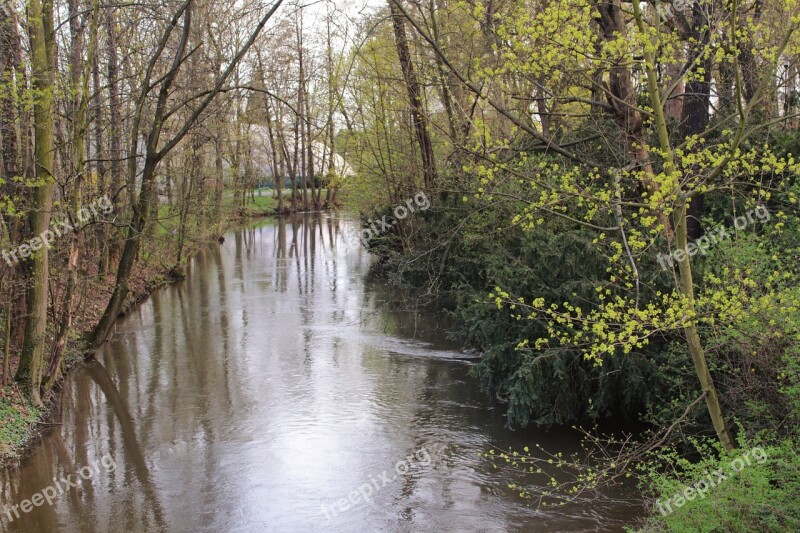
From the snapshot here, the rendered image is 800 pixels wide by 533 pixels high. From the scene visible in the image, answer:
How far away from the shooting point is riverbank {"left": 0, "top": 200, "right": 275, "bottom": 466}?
8438 millimetres

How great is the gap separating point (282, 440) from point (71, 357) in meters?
4.70

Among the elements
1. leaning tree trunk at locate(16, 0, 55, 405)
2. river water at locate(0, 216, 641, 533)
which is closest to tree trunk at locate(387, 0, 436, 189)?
river water at locate(0, 216, 641, 533)

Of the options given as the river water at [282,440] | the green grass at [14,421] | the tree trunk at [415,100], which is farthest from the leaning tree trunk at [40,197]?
the tree trunk at [415,100]

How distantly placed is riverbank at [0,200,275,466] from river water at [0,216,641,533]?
0.23 m

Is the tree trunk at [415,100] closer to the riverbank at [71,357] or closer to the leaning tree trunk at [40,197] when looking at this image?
the riverbank at [71,357]

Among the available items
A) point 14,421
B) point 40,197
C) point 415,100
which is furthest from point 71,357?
point 415,100

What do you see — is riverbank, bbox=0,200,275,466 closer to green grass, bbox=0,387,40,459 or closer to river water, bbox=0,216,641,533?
green grass, bbox=0,387,40,459

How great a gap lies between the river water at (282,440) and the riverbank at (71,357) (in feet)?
0.76

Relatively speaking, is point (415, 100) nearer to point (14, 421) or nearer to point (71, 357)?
point (71, 357)

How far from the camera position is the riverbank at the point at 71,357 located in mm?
8438

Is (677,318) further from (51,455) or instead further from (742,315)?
(51,455)

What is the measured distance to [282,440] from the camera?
888 centimetres

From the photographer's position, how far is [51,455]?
841 cm

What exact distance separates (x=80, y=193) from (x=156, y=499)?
5384mm
